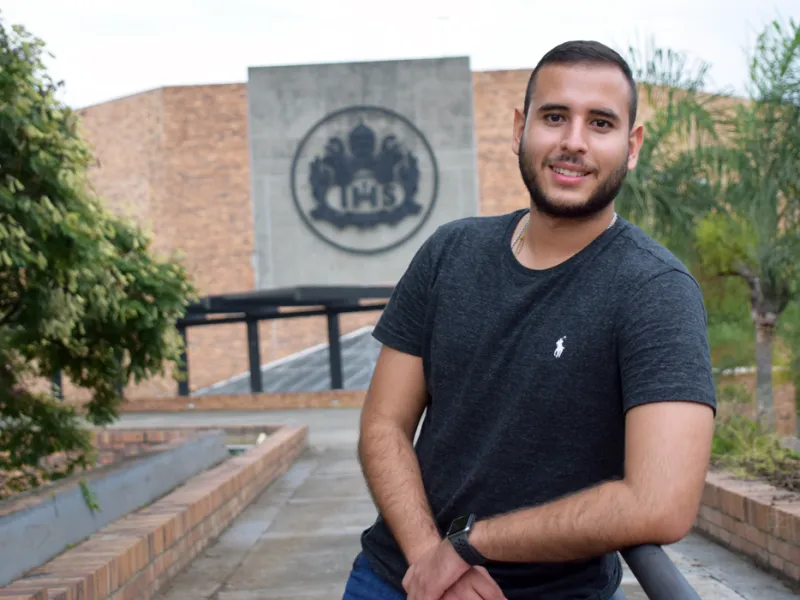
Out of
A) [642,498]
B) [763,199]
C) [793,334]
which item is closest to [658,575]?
[642,498]

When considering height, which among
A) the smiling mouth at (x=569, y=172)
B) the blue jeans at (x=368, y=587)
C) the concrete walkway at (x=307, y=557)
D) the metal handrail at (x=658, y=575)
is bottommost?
the concrete walkway at (x=307, y=557)

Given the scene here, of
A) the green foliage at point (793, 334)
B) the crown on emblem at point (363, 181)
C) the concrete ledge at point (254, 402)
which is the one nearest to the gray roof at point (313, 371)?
the concrete ledge at point (254, 402)

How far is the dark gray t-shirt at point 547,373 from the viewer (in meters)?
1.79

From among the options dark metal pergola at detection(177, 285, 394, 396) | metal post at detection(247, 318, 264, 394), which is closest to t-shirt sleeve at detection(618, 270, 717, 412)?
dark metal pergola at detection(177, 285, 394, 396)

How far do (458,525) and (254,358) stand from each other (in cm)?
2392

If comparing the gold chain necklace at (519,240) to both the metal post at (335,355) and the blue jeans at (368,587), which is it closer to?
the blue jeans at (368,587)

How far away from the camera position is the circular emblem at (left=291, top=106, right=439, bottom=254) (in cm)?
2308

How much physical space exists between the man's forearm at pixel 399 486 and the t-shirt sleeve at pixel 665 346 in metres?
0.41

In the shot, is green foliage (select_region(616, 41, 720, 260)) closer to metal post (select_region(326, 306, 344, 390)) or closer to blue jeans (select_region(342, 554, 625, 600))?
blue jeans (select_region(342, 554, 625, 600))

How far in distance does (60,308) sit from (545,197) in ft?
18.6

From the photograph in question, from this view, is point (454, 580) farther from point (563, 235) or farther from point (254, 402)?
point (254, 402)

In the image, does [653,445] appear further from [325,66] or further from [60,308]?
[325,66]

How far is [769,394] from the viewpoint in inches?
434

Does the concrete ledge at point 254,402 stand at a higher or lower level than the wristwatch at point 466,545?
lower
